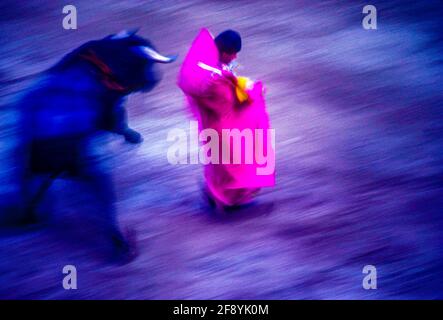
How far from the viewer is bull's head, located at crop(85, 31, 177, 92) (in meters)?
2.71

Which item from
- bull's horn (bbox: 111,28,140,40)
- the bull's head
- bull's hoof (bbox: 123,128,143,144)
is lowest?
bull's hoof (bbox: 123,128,143,144)

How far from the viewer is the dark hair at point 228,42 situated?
2762 millimetres

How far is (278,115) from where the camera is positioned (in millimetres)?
2836

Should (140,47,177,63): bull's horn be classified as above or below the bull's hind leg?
above

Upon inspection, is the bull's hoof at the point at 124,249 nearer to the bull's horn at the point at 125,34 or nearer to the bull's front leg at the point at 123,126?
the bull's front leg at the point at 123,126

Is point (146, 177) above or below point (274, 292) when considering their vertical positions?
above

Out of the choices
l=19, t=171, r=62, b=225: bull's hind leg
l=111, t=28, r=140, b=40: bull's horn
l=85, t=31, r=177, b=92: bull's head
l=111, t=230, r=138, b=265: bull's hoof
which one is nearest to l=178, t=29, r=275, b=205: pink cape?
l=85, t=31, r=177, b=92: bull's head

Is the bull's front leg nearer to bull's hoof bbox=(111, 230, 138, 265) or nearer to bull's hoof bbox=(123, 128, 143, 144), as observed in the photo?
bull's hoof bbox=(123, 128, 143, 144)

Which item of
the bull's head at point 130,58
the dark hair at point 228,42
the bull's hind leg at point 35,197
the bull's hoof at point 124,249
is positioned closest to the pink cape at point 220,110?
the dark hair at point 228,42

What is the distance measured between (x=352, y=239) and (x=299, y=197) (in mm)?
321

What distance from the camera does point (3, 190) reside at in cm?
277
